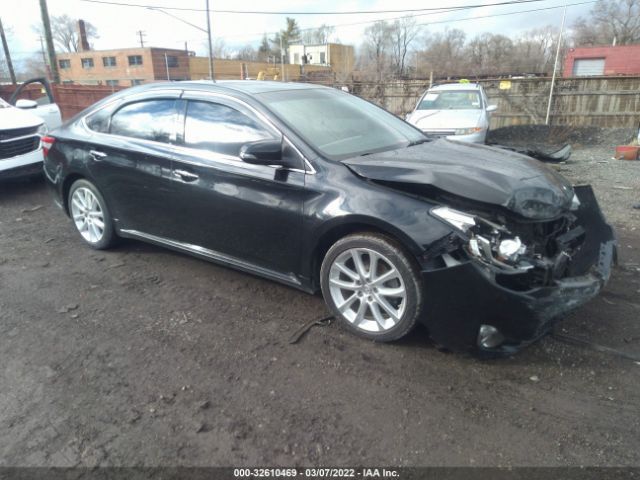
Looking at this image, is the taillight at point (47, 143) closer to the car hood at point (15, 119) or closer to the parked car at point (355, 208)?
the parked car at point (355, 208)

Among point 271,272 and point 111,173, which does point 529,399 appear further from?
point 111,173

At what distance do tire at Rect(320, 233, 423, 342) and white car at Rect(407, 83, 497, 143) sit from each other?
21.0ft

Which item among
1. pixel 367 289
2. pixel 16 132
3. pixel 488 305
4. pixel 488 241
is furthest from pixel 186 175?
pixel 16 132

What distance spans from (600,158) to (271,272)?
10.2 meters

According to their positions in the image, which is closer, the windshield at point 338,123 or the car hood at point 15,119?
the windshield at point 338,123

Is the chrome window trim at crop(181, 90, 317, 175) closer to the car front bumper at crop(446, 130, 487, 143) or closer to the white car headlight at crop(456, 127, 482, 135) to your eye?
the car front bumper at crop(446, 130, 487, 143)

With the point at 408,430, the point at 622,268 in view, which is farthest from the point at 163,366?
the point at 622,268

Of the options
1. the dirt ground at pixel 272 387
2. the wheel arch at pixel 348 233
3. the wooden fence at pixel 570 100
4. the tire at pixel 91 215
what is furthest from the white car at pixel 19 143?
the wooden fence at pixel 570 100

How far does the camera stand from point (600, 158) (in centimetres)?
1073

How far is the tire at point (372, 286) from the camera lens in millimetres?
2854

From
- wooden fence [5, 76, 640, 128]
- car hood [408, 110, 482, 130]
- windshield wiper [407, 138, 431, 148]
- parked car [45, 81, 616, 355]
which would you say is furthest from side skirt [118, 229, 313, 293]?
wooden fence [5, 76, 640, 128]

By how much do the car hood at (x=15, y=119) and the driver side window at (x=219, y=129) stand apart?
4803 mm

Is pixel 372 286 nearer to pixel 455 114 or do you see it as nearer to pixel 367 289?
pixel 367 289

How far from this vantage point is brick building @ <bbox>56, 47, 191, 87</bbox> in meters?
52.6
